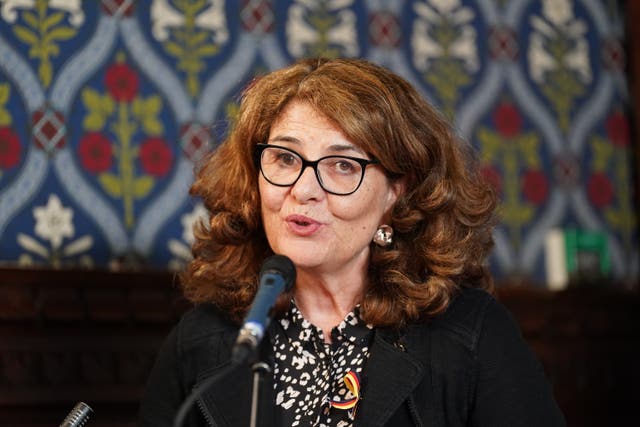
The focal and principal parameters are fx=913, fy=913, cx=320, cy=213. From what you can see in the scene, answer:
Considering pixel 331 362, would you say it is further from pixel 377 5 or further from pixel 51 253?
pixel 377 5

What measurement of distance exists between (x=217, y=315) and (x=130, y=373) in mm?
459

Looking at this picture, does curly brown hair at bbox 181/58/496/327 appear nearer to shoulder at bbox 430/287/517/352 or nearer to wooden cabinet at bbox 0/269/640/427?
shoulder at bbox 430/287/517/352

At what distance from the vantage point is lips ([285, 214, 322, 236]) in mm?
1936

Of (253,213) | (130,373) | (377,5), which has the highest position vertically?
(377,5)

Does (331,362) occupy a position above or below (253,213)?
below

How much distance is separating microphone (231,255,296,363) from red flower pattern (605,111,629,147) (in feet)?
6.84

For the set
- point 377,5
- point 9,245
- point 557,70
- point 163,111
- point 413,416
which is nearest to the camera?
point 413,416

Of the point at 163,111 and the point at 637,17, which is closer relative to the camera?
the point at 163,111

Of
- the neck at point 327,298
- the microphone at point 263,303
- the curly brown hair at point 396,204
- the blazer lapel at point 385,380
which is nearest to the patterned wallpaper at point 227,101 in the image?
the curly brown hair at point 396,204

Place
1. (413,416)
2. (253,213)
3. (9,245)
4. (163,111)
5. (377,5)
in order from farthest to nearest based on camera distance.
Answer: (377,5)
(163,111)
(9,245)
(253,213)
(413,416)

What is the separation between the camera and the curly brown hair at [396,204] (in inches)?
78.7

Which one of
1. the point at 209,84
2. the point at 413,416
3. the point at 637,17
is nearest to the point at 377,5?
the point at 209,84

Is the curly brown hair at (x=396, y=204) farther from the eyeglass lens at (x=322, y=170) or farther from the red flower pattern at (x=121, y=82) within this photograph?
the red flower pattern at (x=121, y=82)

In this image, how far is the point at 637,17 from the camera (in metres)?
3.29
